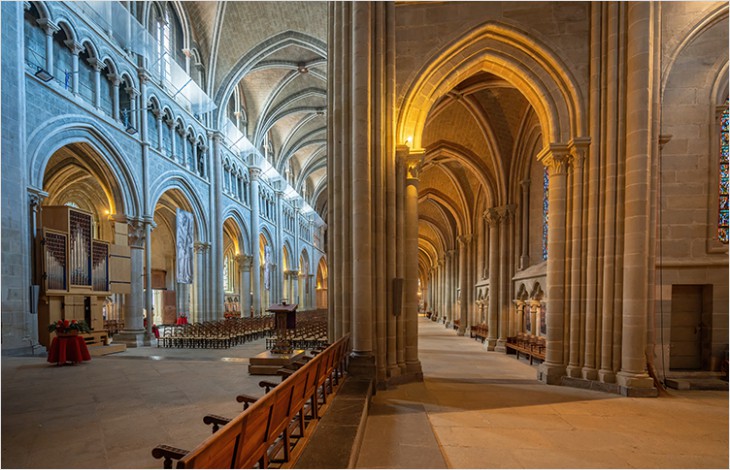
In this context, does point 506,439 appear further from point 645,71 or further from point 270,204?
point 270,204

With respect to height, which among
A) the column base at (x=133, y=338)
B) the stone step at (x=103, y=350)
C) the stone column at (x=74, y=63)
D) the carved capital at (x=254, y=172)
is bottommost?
the column base at (x=133, y=338)

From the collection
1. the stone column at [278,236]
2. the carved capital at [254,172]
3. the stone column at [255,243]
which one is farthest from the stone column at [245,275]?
the stone column at [278,236]

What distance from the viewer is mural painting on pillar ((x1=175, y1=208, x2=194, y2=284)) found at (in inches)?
711

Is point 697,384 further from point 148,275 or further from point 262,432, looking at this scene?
point 148,275

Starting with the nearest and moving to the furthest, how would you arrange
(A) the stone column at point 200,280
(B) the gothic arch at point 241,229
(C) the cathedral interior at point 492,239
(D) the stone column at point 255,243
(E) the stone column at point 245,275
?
Answer: (C) the cathedral interior at point 492,239 → (A) the stone column at point 200,280 → (B) the gothic arch at point 241,229 → (E) the stone column at point 245,275 → (D) the stone column at point 255,243

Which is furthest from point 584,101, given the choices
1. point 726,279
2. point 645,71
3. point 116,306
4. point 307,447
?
point 116,306

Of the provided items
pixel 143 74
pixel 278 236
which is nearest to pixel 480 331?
pixel 143 74

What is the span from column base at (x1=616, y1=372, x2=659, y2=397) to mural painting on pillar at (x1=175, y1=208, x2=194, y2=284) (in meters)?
16.8

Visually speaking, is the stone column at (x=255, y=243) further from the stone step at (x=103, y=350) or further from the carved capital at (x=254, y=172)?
the stone step at (x=103, y=350)

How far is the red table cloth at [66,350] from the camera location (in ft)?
30.1

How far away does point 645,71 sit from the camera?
7.81 m

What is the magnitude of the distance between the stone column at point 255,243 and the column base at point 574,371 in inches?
844

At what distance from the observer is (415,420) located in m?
5.85

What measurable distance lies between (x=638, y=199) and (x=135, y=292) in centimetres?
1596
